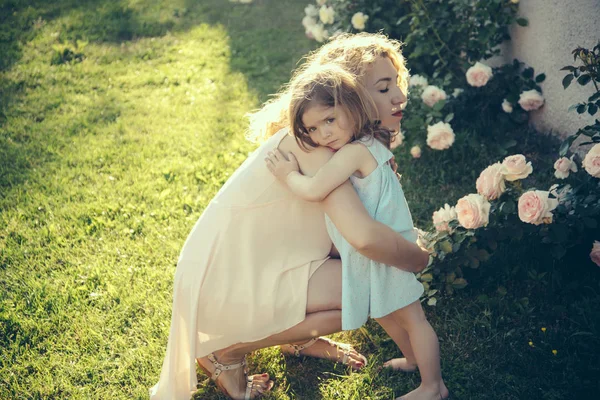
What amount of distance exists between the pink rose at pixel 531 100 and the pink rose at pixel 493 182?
130 centimetres

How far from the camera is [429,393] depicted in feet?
7.11

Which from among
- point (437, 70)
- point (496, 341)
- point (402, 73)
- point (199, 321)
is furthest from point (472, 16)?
point (199, 321)

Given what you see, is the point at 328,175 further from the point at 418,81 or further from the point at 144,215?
the point at 418,81

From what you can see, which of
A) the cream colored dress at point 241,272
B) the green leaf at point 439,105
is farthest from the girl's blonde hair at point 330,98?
the green leaf at point 439,105

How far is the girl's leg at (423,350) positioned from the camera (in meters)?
2.11

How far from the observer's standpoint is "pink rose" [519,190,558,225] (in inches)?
91.0

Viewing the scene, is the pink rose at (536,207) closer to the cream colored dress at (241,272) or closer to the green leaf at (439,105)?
the cream colored dress at (241,272)

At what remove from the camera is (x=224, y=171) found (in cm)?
392

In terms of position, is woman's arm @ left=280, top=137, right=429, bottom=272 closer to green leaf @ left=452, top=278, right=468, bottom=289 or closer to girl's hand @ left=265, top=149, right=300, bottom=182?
girl's hand @ left=265, top=149, right=300, bottom=182

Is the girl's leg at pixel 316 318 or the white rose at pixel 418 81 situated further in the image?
the white rose at pixel 418 81

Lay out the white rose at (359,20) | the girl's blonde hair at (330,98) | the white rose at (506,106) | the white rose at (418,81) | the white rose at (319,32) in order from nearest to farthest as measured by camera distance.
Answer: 1. the girl's blonde hair at (330,98)
2. the white rose at (506,106)
3. the white rose at (418,81)
4. the white rose at (359,20)
5. the white rose at (319,32)

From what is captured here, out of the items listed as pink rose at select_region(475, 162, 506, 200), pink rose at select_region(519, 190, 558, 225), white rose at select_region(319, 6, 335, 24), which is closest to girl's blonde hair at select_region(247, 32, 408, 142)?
pink rose at select_region(475, 162, 506, 200)

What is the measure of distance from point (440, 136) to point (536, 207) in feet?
3.79

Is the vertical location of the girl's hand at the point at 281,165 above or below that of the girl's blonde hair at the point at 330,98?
below
